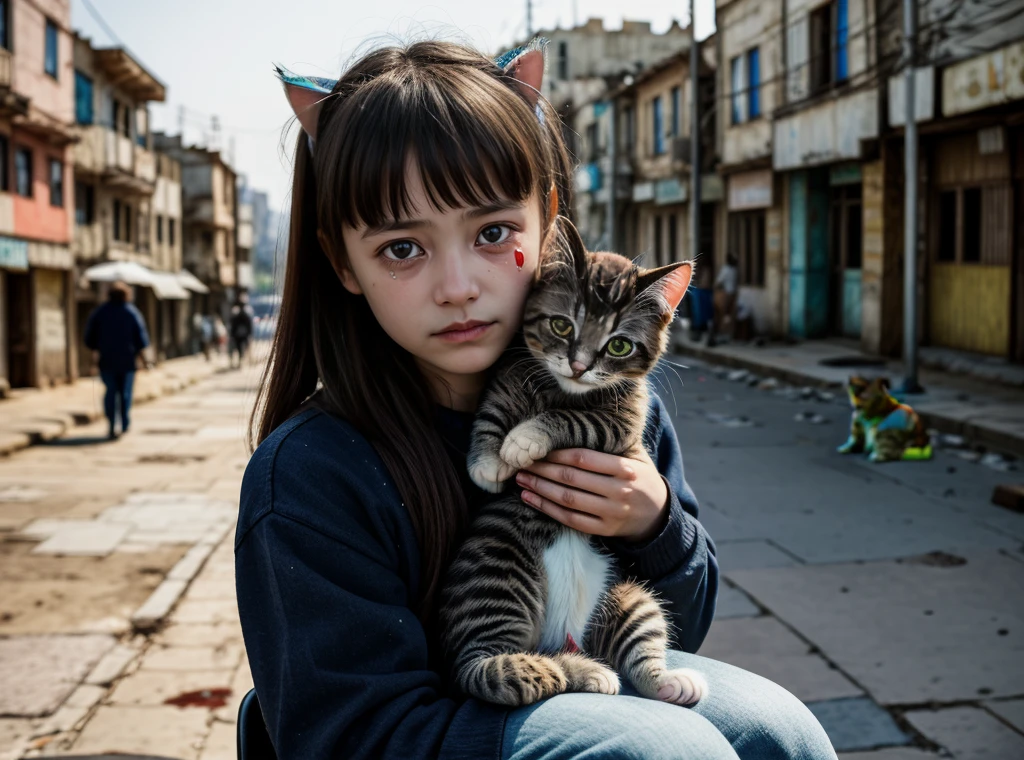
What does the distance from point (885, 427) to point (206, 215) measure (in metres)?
42.5

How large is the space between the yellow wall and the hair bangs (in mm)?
14182

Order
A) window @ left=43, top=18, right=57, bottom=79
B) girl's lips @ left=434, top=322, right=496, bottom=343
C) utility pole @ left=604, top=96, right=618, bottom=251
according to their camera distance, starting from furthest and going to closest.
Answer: utility pole @ left=604, top=96, right=618, bottom=251
window @ left=43, top=18, right=57, bottom=79
girl's lips @ left=434, top=322, right=496, bottom=343

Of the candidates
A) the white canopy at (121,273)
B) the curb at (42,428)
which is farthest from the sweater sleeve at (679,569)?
the white canopy at (121,273)

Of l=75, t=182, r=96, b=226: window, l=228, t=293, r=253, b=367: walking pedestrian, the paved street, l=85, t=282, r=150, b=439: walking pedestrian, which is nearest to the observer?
the paved street

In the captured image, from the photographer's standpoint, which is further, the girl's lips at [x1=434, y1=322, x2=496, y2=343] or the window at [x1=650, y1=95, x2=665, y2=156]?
the window at [x1=650, y1=95, x2=665, y2=156]

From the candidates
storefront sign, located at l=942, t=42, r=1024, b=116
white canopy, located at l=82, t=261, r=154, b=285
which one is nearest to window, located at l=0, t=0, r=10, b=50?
white canopy, located at l=82, t=261, r=154, b=285

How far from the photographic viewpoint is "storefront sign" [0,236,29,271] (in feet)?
67.7

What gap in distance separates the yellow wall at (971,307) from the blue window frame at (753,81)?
868 cm

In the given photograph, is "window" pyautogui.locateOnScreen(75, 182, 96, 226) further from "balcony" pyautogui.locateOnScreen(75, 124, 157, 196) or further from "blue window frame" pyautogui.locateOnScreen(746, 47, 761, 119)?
"blue window frame" pyautogui.locateOnScreen(746, 47, 761, 119)

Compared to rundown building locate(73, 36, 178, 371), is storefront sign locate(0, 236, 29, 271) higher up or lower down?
lower down

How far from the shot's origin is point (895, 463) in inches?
351

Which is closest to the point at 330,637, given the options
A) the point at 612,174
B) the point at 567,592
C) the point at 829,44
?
the point at 567,592

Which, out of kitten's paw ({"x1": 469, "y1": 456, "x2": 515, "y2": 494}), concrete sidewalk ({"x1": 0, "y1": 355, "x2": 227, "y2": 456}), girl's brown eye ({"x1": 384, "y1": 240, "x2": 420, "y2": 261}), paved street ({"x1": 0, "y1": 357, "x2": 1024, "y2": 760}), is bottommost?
paved street ({"x1": 0, "y1": 357, "x2": 1024, "y2": 760})

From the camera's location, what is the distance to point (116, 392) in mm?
13750
